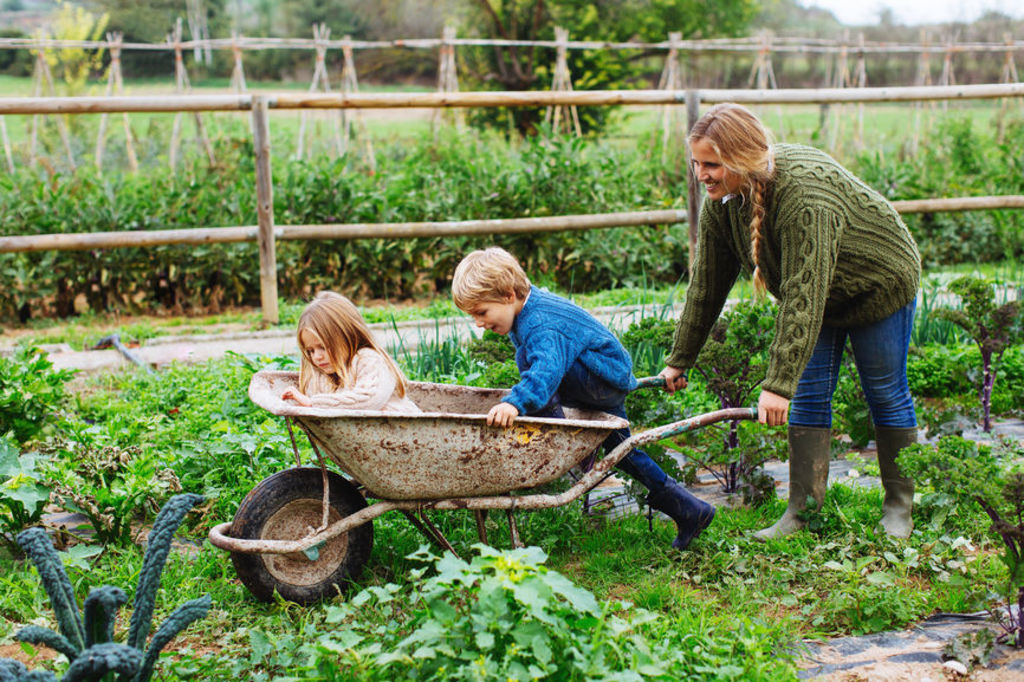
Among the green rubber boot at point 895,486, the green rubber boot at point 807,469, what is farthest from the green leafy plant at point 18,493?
the green rubber boot at point 895,486

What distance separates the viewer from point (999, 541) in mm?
2855

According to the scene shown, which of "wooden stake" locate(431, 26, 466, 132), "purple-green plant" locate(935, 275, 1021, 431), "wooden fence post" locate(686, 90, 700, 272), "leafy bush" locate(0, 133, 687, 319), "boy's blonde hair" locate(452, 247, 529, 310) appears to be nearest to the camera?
"boy's blonde hair" locate(452, 247, 529, 310)

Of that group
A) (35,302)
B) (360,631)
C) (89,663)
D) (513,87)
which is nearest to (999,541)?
(360,631)

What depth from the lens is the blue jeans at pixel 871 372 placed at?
3.08 m

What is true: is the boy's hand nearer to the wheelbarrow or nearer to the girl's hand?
the wheelbarrow

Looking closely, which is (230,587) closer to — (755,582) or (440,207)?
(755,582)

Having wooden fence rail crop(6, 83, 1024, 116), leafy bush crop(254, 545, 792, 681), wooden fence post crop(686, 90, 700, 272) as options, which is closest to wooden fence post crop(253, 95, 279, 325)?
wooden fence rail crop(6, 83, 1024, 116)

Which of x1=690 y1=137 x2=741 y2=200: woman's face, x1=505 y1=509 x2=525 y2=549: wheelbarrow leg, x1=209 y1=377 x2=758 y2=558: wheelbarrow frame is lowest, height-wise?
x1=505 y1=509 x2=525 y2=549: wheelbarrow leg

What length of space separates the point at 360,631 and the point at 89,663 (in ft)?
2.71

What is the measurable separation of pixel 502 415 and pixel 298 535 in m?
0.75

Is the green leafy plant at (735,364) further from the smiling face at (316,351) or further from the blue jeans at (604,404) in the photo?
the smiling face at (316,351)

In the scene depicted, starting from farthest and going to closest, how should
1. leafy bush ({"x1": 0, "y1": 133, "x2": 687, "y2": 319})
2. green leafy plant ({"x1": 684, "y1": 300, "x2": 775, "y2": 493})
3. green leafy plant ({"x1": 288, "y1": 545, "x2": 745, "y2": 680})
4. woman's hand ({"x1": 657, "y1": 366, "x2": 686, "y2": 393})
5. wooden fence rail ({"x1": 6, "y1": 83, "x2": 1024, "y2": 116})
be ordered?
leafy bush ({"x1": 0, "y1": 133, "x2": 687, "y2": 319})
wooden fence rail ({"x1": 6, "y1": 83, "x2": 1024, "y2": 116})
green leafy plant ({"x1": 684, "y1": 300, "x2": 775, "y2": 493})
woman's hand ({"x1": 657, "y1": 366, "x2": 686, "y2": 393})
green leafy plant ({"x1": 288, "y1": 545, "x2": 745, "y2": 680})

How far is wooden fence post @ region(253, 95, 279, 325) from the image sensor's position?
6352mm

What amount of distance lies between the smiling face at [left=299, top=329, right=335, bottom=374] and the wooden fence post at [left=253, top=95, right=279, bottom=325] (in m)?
3.51
